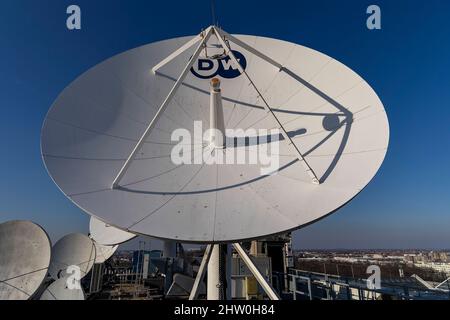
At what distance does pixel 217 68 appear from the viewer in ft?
38.5

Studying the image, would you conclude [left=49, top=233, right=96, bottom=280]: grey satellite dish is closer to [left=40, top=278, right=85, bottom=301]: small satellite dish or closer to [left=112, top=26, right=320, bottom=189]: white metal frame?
[left=40, top=278, right=85, bottom=301]: small satellite dish

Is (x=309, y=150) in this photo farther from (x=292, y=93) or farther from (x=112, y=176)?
(x=112, y=176)

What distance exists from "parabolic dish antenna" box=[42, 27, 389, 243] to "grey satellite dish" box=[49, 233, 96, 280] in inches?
753

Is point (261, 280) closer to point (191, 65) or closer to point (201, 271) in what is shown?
point (201, 271)

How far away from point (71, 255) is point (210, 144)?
69.8 feet

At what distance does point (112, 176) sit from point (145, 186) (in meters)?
0.92

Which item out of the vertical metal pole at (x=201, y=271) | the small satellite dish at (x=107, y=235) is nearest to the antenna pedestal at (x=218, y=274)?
the vertical metal pole at (x=201, y=271)

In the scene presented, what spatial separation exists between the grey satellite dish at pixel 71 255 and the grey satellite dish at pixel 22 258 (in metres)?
8.41

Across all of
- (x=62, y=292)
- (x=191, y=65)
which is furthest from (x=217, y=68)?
(x=62, y=292)

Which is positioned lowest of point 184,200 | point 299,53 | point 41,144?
point 184,200

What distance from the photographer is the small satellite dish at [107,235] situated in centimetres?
2206
